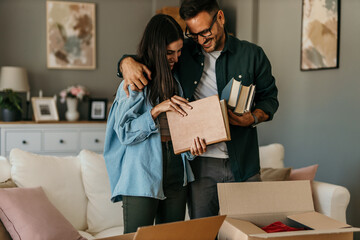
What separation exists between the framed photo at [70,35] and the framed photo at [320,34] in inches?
104

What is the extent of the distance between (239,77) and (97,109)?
346cm

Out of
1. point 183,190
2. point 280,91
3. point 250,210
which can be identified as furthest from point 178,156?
point 280,91

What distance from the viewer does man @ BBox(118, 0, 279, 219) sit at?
1.48 metres

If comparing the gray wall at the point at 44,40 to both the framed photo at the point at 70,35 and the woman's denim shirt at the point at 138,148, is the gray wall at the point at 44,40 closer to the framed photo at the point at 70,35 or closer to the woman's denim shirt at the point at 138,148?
the framed photo at the point at 70,35

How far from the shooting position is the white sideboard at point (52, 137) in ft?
13.7

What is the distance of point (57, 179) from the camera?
2275 millimetres

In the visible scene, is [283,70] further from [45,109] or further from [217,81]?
[45,109]

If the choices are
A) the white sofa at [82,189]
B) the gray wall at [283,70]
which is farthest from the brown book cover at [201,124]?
the gray wall at [283,70]

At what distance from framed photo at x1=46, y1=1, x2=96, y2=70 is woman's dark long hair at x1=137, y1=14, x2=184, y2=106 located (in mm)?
3652

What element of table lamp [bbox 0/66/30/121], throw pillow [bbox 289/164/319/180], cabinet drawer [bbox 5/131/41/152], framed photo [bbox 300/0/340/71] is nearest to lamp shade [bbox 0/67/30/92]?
table lamp [bbox 0/66/30/121]

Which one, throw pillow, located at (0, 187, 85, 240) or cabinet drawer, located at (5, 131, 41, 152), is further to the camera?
cabinet drawer, located at (5, 131, 41, 152)

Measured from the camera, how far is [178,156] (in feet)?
4.66

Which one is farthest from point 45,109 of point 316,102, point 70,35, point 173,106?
point 173,106

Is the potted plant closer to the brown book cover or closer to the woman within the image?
the woman
